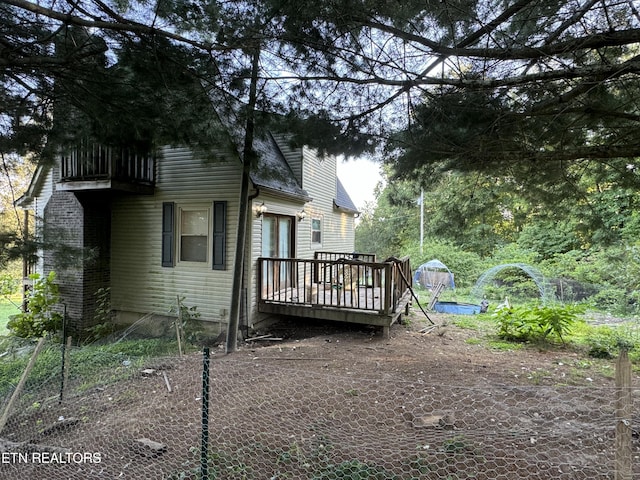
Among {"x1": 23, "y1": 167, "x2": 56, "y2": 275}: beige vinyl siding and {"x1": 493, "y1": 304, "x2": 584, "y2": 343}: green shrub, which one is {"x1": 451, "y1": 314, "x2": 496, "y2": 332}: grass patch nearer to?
{"x1": 493, "y1": 304, "x2": 584, "y2": 343}: green shrub

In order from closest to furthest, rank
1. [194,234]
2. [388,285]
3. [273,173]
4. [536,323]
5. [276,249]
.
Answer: [273,173], [388,285], [536,323], [194,234], [276,249]

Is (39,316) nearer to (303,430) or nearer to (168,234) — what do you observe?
(168,234)

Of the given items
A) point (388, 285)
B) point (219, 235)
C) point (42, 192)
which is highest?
point (42, 192)

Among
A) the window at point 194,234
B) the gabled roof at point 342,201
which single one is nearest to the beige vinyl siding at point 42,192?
the window at point 194,234

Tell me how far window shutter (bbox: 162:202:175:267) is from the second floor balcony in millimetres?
641

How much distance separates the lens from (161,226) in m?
8.34

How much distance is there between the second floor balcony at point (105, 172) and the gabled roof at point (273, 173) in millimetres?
2505

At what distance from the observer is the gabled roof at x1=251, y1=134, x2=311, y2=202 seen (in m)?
6.22

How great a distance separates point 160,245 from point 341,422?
6.61m

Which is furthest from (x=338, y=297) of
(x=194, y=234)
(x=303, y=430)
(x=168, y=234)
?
(x=168, y=234)

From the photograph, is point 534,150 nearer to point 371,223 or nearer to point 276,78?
point 276,78

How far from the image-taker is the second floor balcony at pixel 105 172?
7.61 meters

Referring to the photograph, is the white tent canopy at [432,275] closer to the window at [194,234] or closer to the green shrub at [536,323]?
the green shrub at [536,323]

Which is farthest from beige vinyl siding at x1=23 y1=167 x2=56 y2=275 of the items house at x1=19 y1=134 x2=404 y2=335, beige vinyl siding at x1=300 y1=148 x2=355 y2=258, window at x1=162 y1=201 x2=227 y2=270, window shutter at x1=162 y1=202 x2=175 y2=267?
beige vinyl siding at x1=300 y1=148 x2=355 y2=258
